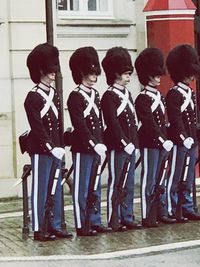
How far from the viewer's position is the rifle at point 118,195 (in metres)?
11.6

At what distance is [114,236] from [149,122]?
4.24 feet

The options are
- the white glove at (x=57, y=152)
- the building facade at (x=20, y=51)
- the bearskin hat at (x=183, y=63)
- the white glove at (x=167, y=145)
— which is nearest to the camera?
the white glove at (x=57, y=152)

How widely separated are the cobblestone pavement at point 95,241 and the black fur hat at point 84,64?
66.5 inches

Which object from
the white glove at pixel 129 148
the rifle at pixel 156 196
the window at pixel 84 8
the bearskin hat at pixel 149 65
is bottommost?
the rifle at pixel 156 196

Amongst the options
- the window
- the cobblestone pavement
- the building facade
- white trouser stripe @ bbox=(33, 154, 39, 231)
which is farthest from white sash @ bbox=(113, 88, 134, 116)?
the window

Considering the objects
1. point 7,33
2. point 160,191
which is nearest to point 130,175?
point 160,191

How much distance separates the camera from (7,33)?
1459 centimetres

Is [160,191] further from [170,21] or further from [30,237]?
[170,21]

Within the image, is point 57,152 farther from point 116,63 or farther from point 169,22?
point 169,22

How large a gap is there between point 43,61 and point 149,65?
4.42 ft

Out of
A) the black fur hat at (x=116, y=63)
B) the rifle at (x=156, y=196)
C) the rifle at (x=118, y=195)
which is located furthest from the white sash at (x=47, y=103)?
the rifle at (x=156, y=196)

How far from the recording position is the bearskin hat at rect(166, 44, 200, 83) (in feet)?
40.0

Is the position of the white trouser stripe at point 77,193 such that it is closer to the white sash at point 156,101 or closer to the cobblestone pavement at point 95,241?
the cobblestone pavement at point 95,241

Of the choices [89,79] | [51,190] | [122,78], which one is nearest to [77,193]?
[51,190]
